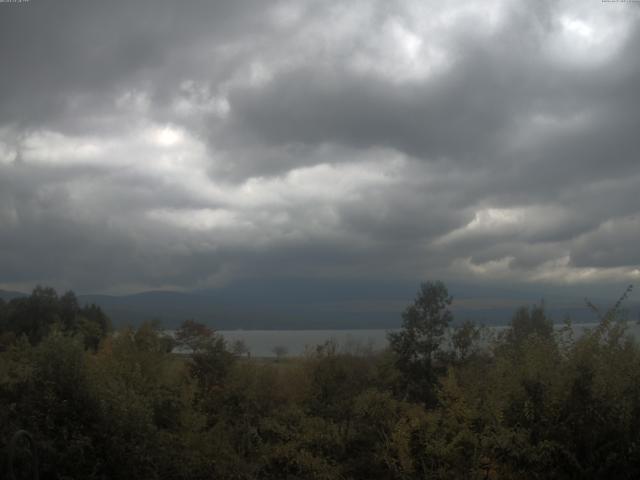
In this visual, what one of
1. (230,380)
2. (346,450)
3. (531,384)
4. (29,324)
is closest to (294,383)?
(230,380)

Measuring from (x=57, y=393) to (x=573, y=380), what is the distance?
906 cm

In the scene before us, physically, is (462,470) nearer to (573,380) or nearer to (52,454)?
(573,380)

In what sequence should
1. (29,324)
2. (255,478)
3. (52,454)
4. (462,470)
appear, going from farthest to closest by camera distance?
(29,324), (255,478), (462,470), (52,454)

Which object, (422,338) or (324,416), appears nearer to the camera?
(324,416)

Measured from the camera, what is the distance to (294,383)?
21.0 m

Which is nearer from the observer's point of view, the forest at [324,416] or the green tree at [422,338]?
the forest at [324,416]

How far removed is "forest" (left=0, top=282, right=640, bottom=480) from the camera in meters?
10.8

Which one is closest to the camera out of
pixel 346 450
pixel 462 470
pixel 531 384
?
pixel 531 384

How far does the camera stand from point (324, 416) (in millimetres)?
18500

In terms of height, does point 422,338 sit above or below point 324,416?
above

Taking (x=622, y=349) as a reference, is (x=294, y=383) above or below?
below

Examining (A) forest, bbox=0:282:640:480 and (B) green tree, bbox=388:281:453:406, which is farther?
(B) green tree, bbox=388:281:453:406

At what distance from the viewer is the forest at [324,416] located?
1078 cm

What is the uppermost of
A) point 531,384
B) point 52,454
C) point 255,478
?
point 531,384
